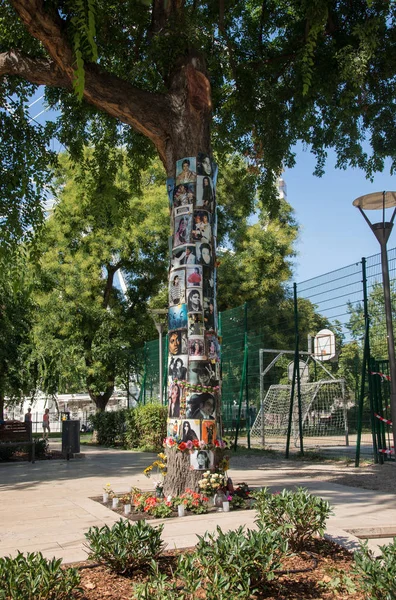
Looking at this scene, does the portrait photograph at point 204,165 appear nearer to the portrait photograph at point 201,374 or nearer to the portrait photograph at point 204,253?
the portrait photograph at point 204,253

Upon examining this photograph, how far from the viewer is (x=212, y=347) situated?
751cm

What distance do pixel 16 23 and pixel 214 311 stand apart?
236 inches

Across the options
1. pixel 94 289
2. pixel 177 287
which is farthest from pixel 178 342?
pixel 94 289

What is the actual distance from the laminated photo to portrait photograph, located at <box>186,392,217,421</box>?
41 cm

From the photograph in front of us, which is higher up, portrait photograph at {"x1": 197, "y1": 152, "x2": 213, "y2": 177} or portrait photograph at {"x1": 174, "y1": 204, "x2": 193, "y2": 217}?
portrait photograph at {"x1": 197, "y1": 152, "x2": 213, "y2": 177}

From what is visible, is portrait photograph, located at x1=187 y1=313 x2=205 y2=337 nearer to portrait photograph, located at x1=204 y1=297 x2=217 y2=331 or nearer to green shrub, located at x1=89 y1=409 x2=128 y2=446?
portrait photograph, located at x1=204 y1=297 x2=217 y2=331

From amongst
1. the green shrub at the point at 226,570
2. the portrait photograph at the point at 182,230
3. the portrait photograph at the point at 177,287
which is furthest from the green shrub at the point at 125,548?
the portrait photograph at the point at 182,230

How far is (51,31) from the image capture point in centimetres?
753

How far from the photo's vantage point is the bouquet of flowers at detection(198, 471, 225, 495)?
6873 millimetres

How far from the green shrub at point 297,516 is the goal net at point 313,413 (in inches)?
439

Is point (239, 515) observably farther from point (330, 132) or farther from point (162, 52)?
point (330, 132)

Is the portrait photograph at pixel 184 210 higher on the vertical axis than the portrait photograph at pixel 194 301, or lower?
higher

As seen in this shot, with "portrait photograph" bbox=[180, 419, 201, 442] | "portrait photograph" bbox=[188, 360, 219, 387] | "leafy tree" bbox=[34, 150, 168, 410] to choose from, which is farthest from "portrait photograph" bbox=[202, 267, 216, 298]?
"leafy tree" bbox=[34, 150, 168, 410]

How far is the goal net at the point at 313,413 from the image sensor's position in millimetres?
16837
